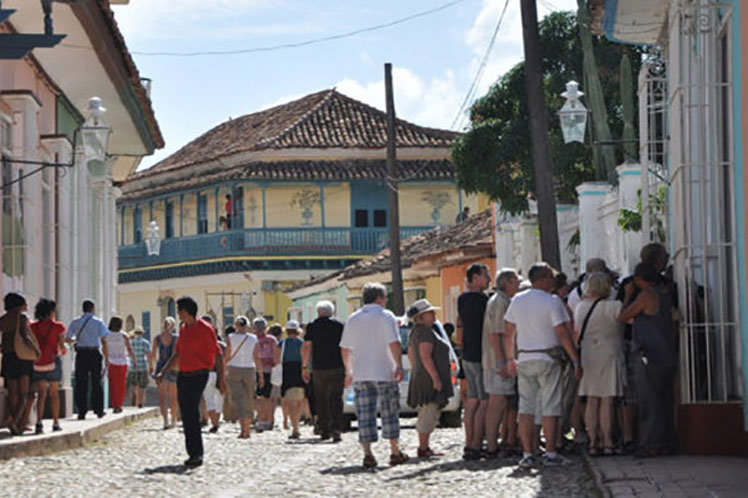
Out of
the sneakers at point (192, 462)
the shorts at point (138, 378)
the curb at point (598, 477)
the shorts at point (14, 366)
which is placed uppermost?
the shorts at point (14, 366)

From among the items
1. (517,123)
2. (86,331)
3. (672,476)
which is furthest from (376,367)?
(517,123)

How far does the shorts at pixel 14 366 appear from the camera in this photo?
18391 mm

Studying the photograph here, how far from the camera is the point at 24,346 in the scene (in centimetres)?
1820

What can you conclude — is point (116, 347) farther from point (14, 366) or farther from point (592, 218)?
point (592, 218)

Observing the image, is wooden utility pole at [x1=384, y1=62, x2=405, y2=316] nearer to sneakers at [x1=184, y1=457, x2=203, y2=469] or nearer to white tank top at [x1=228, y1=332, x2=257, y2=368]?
white tank top at [x1=228, y1=332, x2=257, y2=368]

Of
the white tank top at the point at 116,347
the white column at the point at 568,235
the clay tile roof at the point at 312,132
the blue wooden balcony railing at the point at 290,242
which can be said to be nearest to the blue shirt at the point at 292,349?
the white tank top at the point at 116,347

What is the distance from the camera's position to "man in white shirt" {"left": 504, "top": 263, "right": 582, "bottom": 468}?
544 inches

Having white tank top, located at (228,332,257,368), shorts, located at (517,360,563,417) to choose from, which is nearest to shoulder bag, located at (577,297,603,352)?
shorts, located at (517,360,563,417)

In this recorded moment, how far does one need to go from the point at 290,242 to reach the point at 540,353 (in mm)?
45824

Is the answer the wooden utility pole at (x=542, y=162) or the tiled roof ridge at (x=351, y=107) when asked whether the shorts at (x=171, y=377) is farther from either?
the tiled roof ridge at (x=351, y=107)

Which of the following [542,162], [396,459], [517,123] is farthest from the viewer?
[517,123]

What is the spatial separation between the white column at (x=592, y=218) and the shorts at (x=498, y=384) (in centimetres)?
1124

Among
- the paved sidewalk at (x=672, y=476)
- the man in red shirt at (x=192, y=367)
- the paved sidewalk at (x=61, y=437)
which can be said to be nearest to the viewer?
the paved sidewalk at (x=672, y=476)

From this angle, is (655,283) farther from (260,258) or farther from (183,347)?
(260,258)
